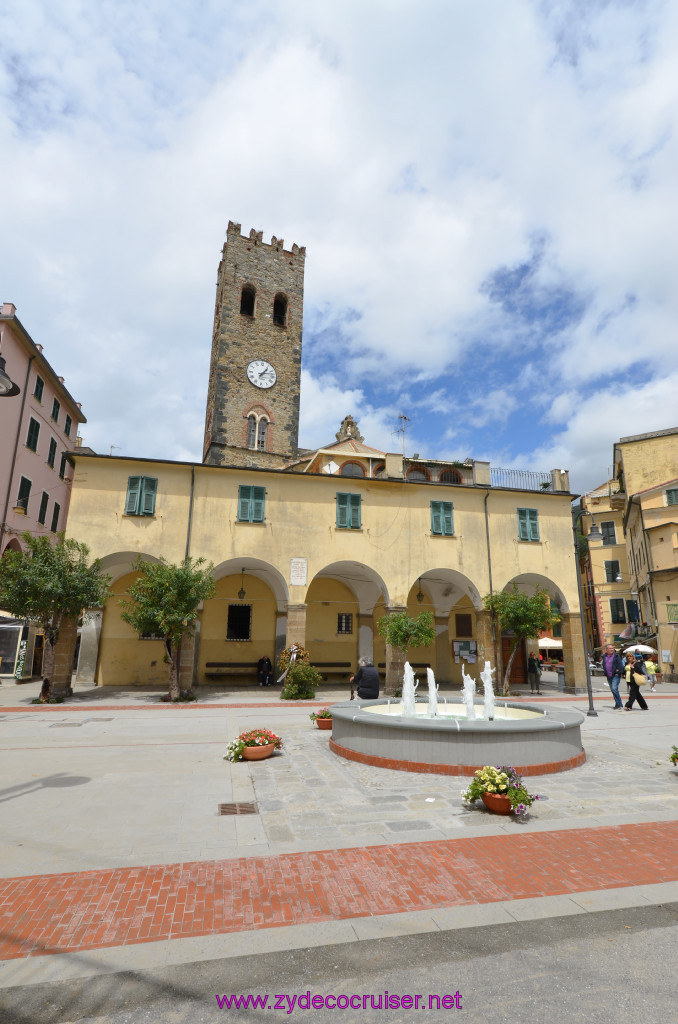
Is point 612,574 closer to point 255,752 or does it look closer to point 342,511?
point 342,511

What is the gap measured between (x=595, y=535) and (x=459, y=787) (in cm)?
1103

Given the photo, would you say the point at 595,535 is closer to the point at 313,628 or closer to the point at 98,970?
the point at 313,628

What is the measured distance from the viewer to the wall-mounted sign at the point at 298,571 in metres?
21.2

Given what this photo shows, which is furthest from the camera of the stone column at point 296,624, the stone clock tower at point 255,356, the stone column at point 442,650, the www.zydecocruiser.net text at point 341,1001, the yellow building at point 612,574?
the yellow building at point 612,574

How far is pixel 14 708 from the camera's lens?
16.3 m

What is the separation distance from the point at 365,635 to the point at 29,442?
67.0ft

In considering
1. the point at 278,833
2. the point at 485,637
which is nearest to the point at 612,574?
the point at 485,637

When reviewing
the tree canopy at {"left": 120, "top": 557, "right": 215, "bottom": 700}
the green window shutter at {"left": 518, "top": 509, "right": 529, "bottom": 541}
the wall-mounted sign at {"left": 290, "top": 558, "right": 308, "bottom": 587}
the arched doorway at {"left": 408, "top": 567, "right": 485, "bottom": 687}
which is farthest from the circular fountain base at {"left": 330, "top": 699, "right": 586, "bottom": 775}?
the arched doorway at {"left": 408, "top": 567, "right": 485, "bottom": 687}

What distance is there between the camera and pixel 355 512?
2250cm

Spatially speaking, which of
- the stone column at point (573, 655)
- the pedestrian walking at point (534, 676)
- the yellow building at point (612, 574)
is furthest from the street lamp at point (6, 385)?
the yellow building at point (612, 574)

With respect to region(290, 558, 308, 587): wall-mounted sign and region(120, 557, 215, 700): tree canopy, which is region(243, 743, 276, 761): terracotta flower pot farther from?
region(290, 558, 308, 587): wall-mounted sign

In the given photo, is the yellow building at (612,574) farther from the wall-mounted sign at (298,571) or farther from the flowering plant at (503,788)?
the flowering plant at (503,788)

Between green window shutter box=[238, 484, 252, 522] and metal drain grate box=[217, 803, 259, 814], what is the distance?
1463 centimetres

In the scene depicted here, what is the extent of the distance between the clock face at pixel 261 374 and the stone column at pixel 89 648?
839 inches
